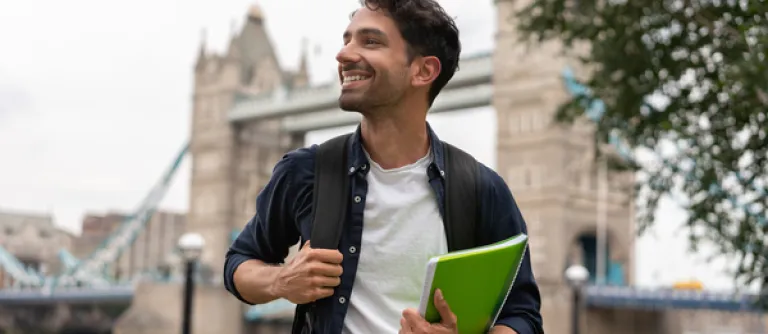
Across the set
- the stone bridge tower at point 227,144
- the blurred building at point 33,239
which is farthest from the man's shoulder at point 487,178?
the blurred building at point 33,239

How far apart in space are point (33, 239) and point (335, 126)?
145ft

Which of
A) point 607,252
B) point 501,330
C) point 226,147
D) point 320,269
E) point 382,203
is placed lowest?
point 607,252

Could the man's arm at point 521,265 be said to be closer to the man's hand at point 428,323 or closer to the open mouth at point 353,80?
the man's hand at point 428,323

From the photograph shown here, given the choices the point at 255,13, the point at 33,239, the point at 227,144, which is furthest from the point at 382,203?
the point at 33,239

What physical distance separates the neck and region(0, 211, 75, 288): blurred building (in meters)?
86.3

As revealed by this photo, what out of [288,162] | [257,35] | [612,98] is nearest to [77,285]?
[257,35]

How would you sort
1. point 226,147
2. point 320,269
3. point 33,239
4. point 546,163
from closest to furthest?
point 320,269, point 546,163, point 226,147, point 33,239

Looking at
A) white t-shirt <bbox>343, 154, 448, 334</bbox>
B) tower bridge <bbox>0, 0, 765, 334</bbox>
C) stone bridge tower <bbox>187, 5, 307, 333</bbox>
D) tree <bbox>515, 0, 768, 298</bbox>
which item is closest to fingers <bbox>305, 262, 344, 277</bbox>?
white t-shirt <bbox>343, 154, 448, 334</bbox>

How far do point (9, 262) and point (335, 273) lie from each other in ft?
235

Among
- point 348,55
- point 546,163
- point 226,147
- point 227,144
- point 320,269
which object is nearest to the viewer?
point 320,269

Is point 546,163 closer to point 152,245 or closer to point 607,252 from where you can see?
point 607,252

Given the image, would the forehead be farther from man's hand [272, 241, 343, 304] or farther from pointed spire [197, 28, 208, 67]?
pointed spire [197, 28, 208, 67]

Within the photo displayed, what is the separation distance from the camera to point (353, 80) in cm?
196

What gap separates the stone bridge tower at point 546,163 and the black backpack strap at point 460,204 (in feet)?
118
